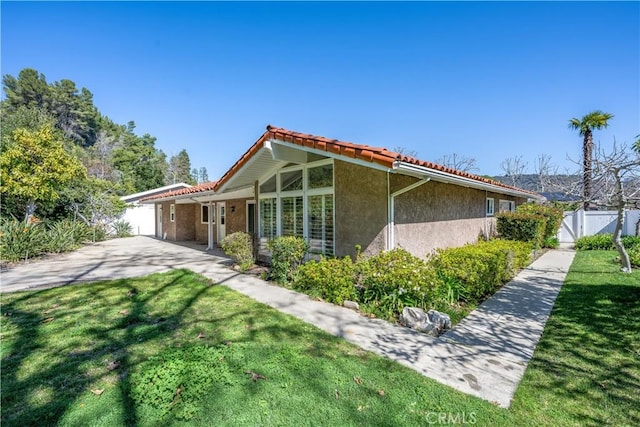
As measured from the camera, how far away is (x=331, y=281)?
716 cm

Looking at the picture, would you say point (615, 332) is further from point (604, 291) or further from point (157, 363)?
point (157, 363)

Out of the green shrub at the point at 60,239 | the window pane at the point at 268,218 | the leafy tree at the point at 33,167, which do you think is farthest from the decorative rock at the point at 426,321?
the leafy tree at the point at 33,167

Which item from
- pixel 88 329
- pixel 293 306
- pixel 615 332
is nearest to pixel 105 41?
pixel 88 329

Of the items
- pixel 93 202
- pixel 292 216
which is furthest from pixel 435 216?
pixel 93 202

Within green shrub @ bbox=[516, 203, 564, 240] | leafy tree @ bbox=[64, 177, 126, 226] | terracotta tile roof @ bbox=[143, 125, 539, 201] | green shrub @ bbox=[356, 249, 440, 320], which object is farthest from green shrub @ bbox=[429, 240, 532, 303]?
leafy tree @ bbox=[64, 177, 126, 226]

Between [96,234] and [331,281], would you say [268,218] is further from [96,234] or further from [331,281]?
[96,234]

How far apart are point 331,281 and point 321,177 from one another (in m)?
3.71

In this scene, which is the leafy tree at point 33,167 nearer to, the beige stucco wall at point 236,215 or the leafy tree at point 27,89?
the beige stucco wall at point 236,215

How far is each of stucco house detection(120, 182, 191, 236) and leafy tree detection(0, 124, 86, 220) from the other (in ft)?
43.2

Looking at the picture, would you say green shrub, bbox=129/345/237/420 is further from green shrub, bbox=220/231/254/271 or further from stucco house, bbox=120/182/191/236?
stucco house, bbox=120/182/191/236

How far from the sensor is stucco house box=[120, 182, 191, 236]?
2822 centimetres

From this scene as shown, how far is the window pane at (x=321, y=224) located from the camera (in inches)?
367

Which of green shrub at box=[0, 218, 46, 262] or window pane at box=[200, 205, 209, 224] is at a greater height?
window pane at box=[200, 205, 209, 224]

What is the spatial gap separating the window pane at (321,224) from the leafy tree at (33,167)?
13745mm
